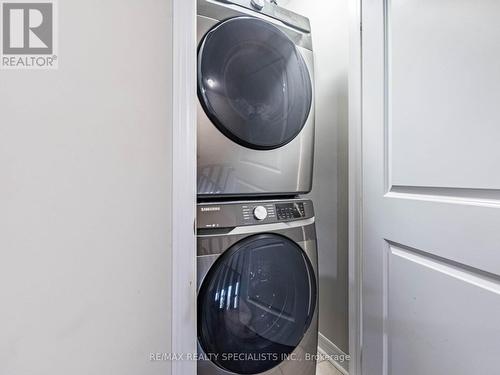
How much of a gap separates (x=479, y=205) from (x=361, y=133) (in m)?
0.64

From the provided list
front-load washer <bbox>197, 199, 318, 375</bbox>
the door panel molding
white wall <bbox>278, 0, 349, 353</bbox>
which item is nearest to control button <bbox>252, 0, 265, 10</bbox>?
white wall <bbox>278, 0, 349, 353</bbox>

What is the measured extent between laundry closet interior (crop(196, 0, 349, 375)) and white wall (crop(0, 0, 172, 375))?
0.89 feet

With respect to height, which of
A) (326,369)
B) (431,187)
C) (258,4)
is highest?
(258,4)

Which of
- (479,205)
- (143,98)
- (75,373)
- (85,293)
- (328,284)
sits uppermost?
(143,98)

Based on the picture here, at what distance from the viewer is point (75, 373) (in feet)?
1.77

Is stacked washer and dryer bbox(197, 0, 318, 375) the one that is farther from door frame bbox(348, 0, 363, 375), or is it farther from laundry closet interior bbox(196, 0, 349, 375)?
door frame bbox(348, 0, 363, 375)

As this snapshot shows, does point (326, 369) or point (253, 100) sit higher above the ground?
point (253, 100)

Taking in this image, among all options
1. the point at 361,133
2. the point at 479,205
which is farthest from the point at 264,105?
the point at 479,205

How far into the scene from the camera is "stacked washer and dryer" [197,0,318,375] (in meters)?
0.96

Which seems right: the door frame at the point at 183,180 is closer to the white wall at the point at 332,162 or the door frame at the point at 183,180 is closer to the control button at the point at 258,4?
the control button at the point at 258,4

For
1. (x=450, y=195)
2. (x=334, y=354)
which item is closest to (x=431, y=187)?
(x=450, y=195)

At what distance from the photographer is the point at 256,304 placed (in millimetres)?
1063

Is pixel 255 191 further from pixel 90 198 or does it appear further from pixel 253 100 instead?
pixel 90 198

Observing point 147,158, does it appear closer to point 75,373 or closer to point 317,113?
point 75,373
